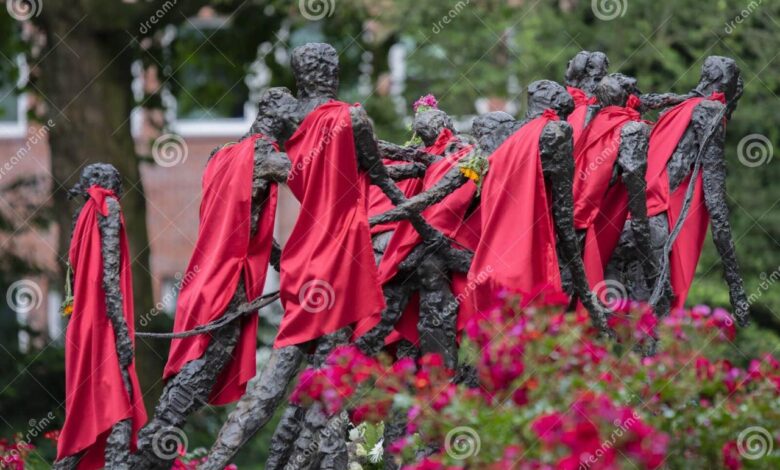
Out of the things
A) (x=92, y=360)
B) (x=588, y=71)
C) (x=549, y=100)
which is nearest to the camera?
(x=549, y=100)

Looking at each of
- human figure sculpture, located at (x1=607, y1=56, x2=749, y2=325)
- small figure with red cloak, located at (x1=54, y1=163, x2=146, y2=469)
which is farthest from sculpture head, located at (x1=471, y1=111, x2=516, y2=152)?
small figure with red cloak, located at (x1=54, y1=163, x2=146, y2=469)

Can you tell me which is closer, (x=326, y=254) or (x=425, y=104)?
(x=326, y=254)

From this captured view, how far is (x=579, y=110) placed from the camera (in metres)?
11.7

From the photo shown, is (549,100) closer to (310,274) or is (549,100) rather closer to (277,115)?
(277,115)

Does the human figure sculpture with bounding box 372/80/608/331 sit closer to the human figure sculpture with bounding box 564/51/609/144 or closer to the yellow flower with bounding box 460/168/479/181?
the yellow flower with bounding box 460/168/479/181

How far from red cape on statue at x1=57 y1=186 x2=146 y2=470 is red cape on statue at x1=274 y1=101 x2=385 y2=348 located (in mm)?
1218

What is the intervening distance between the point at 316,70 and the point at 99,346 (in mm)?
2087

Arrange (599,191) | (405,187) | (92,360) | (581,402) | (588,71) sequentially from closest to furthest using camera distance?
(581,402), (92,360), (599,191), (405,187), (588,71)

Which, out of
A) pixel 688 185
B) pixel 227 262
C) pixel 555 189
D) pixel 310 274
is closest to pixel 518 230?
pixel 555 189

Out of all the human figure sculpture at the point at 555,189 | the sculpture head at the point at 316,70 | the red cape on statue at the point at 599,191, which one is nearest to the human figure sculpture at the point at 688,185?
the red cape on statue at the point at 599,191

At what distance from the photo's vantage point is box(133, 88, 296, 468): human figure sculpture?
398 inches

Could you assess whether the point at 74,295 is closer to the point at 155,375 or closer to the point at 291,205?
the point at 155,375

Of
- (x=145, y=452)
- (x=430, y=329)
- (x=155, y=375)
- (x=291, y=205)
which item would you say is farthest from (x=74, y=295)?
(x=291, y=205)

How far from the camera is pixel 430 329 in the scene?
10.6m
